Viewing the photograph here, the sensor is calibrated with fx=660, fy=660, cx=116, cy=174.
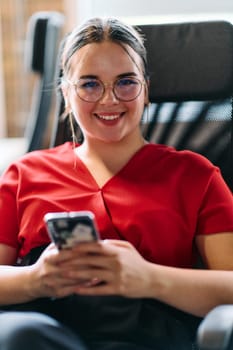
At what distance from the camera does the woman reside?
1.24 meters

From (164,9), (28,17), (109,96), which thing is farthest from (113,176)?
(28,17)

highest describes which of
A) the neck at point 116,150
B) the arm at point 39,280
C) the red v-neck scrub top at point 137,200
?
the neck at point 116,150

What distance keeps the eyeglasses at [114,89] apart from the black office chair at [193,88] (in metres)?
0.25

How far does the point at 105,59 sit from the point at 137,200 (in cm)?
31

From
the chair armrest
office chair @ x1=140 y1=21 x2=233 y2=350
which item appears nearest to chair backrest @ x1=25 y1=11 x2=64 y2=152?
office chair @ x1=140 y1=21 x2=233 y2=350

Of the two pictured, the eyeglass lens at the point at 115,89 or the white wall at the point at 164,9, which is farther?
the white wall at the point at 164,9

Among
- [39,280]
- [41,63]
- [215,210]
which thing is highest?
[41,63]

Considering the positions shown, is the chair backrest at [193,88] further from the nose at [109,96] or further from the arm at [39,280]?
the arm at [39,280]

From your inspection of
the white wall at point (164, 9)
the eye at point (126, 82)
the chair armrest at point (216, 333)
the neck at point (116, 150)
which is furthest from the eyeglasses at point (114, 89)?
the white wall at point (164, 9)

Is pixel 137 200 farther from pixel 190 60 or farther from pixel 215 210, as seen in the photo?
pixel 190 60

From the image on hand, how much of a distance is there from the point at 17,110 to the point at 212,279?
200 cm

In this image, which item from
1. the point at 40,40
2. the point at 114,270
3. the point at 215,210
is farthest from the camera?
the point at 40,40

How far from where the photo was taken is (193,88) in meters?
1.63

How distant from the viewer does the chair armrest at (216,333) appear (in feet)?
3.14
